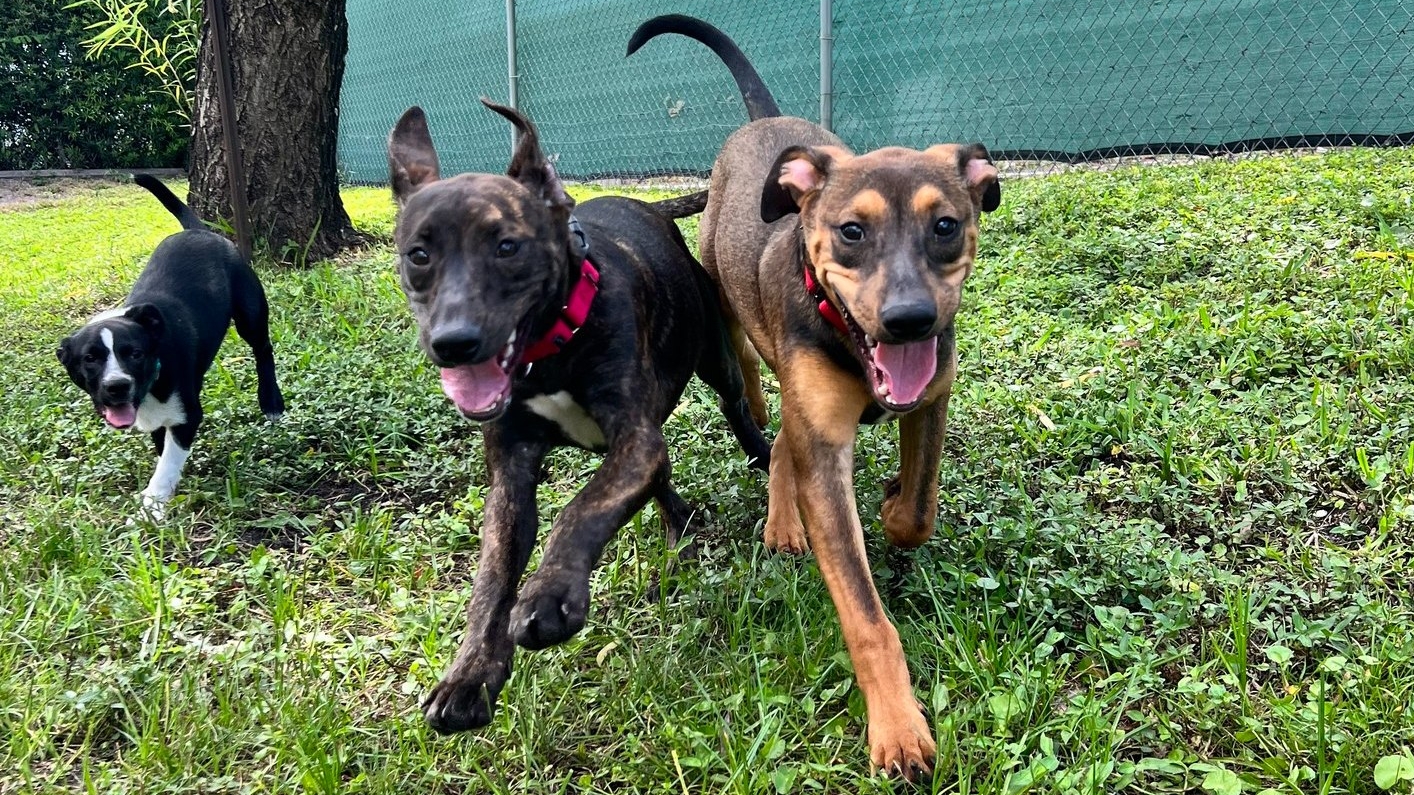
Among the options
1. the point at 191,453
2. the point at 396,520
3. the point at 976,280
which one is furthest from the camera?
the point at 976,280

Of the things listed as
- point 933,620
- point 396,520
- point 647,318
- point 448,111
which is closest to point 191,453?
point 396,520

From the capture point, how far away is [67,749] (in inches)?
103

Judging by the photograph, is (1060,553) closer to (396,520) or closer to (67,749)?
(396,520)

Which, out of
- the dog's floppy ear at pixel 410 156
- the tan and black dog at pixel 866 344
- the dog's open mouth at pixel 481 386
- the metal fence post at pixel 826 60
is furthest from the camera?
the metal fence post at pixel 826 60

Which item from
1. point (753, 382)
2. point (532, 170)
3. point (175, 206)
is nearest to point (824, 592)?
point (532, 170)

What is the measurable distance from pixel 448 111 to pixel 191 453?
11.3 meters

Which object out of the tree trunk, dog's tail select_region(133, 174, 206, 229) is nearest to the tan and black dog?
dog's tail select_region(133, 174, 206, 229)

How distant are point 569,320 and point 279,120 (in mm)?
5184

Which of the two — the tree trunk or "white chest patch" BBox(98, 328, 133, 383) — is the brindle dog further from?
the tree trunk

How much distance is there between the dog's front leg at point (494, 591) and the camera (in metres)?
2.44

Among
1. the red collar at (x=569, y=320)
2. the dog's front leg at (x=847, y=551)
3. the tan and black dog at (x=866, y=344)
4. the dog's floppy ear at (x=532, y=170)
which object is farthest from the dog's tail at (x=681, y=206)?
the dog's front leg at (x=847, y=551)

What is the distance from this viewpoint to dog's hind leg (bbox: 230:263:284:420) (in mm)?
4828

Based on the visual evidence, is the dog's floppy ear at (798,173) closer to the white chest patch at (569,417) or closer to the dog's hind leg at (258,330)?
the white chest patch at (569,417)

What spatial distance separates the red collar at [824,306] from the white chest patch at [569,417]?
731mm
